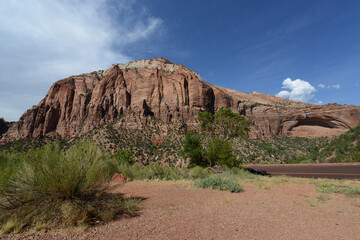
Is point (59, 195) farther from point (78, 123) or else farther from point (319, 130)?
point (319, 130)

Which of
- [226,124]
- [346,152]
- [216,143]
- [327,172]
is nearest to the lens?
[327,172]

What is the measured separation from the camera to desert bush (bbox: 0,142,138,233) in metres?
4.41

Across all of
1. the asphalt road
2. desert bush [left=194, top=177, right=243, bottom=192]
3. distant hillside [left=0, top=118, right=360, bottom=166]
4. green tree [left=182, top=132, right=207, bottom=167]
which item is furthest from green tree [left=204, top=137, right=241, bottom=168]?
distant hillside [left=0, top=118, right=360, bottom=166]

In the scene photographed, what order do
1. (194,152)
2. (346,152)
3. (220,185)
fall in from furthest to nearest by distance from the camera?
(346,152) < (194,152) < (220,185)

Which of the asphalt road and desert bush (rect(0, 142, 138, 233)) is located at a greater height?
desert bush (rect(0, 142, 138, 233))

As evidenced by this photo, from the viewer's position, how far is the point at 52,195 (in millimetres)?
4848

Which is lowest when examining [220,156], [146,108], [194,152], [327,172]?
[327,172]

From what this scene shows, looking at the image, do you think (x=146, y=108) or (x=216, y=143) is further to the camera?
(x=146, y=108)

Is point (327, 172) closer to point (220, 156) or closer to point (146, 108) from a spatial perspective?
point (220, 156)

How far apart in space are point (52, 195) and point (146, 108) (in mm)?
63970

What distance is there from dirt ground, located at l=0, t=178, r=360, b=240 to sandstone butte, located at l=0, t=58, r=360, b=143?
5512 cm

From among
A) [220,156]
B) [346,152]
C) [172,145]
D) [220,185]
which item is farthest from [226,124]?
[172,145]

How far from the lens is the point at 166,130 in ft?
196

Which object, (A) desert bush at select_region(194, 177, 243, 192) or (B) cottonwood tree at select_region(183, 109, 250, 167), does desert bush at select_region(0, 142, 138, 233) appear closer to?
(A) desert bush at select_region(194, 177, 243, 192)
